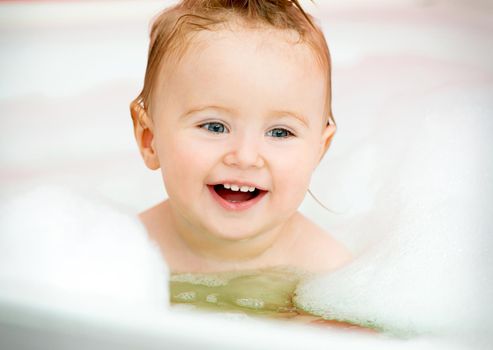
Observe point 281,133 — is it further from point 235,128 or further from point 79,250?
point 79,250

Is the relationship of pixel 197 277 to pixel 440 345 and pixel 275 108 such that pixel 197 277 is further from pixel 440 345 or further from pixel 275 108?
pixel 440 345

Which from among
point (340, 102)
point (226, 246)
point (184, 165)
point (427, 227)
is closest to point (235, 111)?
point (184, 165)

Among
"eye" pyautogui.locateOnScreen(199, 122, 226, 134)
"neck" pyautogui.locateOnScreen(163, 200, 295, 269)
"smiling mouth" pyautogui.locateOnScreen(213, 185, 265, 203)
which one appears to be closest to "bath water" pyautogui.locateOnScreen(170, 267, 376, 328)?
"neck" pyautogui.locateOnScreen(163, 200, 295, 269)

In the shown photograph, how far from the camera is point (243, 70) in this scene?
119 cm

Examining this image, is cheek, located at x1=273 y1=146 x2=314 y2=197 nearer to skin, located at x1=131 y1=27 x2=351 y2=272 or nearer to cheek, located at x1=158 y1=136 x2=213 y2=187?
skin, located at x1=131 y1=27 x2=351 y2=272

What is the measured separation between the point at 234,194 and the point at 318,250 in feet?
0.62

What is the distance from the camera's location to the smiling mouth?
1.26 meters

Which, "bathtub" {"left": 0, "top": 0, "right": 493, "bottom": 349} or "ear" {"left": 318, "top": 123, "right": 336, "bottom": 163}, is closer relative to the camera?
"ear" {"left": 318, "top": 123, "right": 336, "bottom": 163}

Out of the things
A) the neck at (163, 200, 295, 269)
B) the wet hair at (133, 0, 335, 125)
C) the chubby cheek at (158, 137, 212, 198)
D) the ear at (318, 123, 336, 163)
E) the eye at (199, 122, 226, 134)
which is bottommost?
the neck at (163, 200, 295, 269)

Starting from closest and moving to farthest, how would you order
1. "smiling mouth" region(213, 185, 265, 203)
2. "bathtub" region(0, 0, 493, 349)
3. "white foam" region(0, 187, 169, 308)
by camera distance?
"white foam" region(0, 187, 169, 308), "smiling mouth" region(213, 185, 265, 203), "bathtub" region(0, 0, 493, 349)

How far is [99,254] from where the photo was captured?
4.06 ft

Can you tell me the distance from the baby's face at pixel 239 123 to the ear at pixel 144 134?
46 millimetres

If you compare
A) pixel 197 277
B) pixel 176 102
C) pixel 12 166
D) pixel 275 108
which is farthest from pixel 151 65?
pixel 12 166

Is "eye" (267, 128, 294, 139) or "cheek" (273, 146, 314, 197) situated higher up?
"eye" (267, 128, 294, 139)
